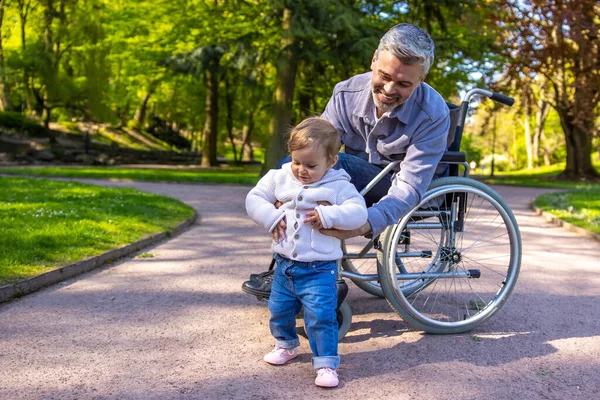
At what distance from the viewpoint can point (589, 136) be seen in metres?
27.0

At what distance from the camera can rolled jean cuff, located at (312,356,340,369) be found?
2.90 m

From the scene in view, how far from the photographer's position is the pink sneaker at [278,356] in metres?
3.12

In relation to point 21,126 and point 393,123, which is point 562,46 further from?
point 21,126

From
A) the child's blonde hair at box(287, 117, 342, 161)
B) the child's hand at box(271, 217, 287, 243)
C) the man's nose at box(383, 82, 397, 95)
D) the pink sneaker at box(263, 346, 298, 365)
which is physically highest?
the man's nose at box(383, 82, 397, 95)

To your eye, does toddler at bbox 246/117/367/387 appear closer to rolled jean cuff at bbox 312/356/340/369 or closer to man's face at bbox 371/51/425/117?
rolled jean cuff at bbox 312/356/340/369

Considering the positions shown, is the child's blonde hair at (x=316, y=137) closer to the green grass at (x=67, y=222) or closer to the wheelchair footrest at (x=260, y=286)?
the wheelchair footrest at (x=260, y=286)

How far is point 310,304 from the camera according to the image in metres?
3.01

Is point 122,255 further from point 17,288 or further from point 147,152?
point 147,152

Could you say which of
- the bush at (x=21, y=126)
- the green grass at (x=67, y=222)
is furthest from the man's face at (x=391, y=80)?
the bush at (x=21, y=126)

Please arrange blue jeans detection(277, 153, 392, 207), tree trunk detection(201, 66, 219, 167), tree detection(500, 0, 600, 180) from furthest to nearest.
Answer: tree trunk detection(201, 66, 219, 167) < tree detection(500, 0, 600, 180) < blue jeans detection(277, 153, 392, 207)

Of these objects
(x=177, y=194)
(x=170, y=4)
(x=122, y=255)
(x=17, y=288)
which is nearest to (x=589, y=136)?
(x=170, y=4)

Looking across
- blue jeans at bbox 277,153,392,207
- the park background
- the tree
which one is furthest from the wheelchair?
the tree

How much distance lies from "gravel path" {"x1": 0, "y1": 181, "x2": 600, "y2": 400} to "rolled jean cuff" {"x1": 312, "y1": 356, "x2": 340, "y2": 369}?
0.10m

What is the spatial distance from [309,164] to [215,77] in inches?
670
